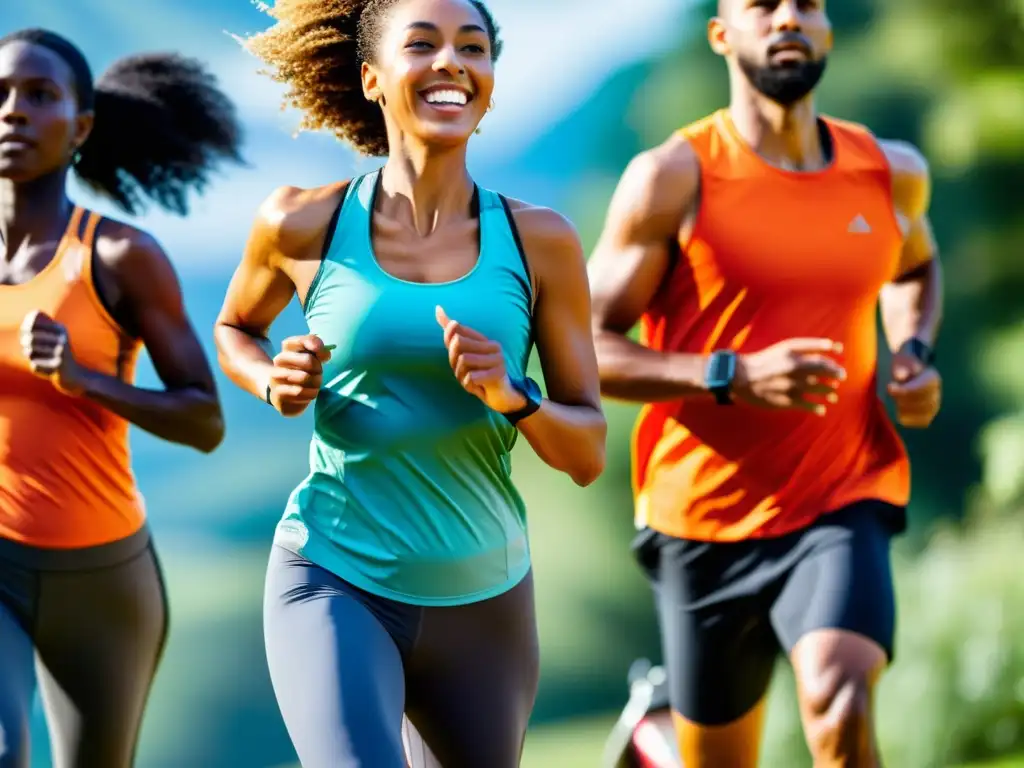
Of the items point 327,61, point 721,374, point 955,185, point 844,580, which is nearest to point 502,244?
point 327,61

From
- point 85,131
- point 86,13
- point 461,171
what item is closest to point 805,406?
point 461,171

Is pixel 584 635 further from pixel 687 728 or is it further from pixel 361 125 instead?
pixel 361 125

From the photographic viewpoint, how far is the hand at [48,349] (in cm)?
374

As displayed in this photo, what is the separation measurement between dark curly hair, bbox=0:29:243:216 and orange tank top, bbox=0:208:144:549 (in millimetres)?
618

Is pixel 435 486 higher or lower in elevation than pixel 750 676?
higher

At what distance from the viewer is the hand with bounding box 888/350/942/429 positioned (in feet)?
12.8

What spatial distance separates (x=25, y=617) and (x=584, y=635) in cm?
403

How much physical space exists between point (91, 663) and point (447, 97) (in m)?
1.58

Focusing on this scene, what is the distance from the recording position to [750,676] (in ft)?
13.3

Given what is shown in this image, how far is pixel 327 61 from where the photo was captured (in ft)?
11.0

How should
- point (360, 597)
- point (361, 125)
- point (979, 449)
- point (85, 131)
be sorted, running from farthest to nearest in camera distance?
point (979, 449)
point (85, 131)
point (361, 125)
point (360, 597)

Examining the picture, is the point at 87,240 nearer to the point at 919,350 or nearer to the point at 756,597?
the point at 756,597

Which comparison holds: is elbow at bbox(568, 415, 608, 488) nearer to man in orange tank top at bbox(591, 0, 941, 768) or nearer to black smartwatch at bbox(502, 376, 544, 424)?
black smartwatch at bbox(502, 376, 544, 424)

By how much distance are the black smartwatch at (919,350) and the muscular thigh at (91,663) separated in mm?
1871
